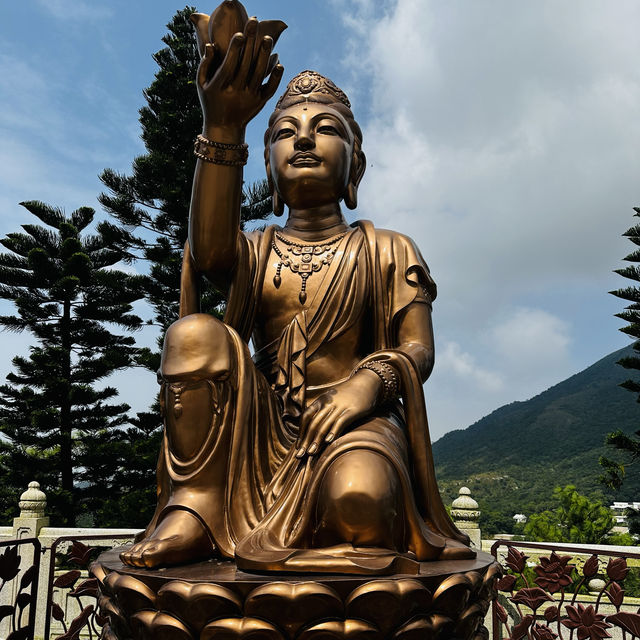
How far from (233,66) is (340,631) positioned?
1827 millimetres

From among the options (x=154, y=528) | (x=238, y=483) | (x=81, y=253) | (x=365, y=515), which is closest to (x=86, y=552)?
(x=154, y=528)

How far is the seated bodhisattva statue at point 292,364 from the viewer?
2.02 metres

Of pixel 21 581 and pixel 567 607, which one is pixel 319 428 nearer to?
pixel 567 607

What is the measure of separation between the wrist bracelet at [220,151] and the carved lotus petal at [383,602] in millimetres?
1533

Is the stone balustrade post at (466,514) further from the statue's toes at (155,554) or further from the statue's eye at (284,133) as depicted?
the statue's toes at (155,554)

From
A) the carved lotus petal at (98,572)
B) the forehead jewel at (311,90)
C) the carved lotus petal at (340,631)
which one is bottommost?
the carved lotus petal at (340,631)

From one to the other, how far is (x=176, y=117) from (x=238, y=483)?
1089 cm

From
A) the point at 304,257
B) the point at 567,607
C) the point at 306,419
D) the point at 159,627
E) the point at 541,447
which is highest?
the point at 541,447

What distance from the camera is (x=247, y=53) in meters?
2.30

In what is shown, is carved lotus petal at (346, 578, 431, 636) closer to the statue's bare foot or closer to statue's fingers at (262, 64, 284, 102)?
the statue's bare foot

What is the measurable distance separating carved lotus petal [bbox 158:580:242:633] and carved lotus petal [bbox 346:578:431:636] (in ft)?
1.02

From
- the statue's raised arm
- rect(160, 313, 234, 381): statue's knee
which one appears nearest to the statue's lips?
the statue's raised arm

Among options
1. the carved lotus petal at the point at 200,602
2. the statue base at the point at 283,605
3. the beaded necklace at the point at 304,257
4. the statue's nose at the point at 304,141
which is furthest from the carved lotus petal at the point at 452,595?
the statue's nose at the point at 304,141

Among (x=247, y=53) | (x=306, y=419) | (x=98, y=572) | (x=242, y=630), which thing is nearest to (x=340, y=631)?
(x=242, y=630)
